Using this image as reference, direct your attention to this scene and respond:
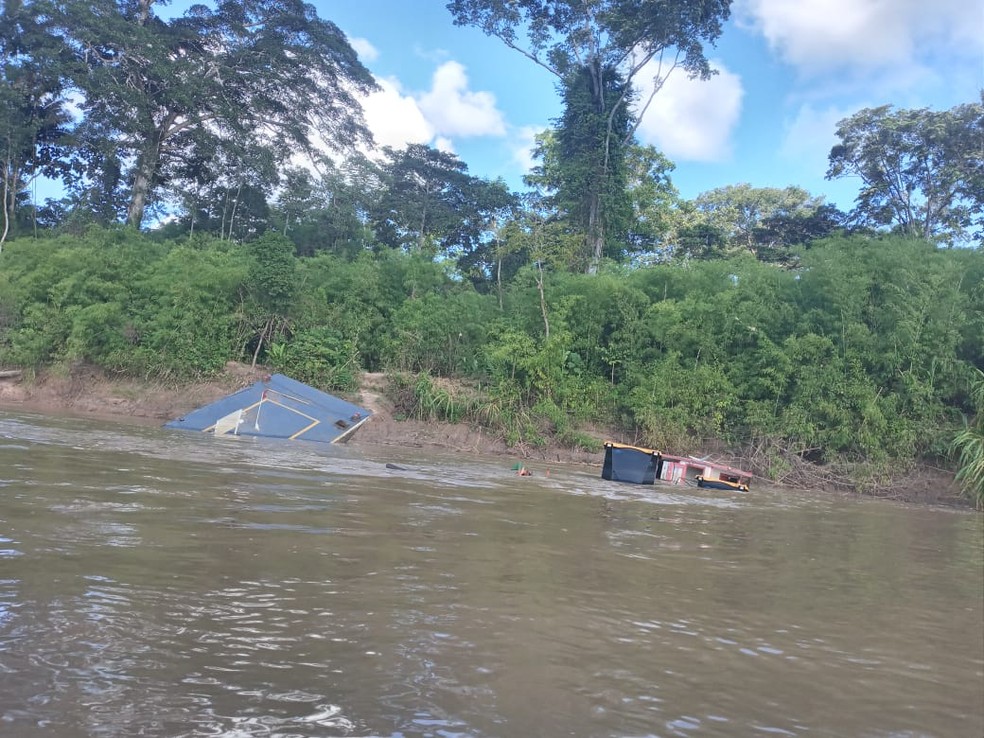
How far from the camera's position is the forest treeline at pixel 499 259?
50.1 ft

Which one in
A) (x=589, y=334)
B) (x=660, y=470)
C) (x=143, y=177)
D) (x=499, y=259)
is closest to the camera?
(x=660, y=470)

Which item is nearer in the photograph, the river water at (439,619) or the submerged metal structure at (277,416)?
the river water at (439,619)

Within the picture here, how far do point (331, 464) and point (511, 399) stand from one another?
7384 millimetres

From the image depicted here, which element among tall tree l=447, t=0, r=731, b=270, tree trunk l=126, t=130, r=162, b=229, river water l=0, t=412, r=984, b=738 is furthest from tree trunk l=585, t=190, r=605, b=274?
river water l=0, t=412, r=984, b=738

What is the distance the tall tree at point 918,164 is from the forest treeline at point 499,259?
8 centimetres

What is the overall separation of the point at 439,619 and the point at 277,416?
11383 millimetres

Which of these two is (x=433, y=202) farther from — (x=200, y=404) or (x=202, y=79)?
(x=200, y=404)

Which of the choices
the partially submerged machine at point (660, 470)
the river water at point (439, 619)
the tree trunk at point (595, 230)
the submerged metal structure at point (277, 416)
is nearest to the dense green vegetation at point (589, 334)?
the submerged metal structure at point (277, 416)

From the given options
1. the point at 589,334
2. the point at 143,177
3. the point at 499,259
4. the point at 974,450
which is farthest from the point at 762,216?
the point at 143,177

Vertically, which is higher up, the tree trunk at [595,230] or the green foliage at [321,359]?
the tree trunk at [595,230]

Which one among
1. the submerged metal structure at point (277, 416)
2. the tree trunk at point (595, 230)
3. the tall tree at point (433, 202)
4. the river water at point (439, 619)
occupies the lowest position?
the river water at point (439, 619)

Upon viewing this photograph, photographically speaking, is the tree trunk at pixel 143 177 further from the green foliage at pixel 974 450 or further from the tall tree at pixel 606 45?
the green foliage at pixel 974 450

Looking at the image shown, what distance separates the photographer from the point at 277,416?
14.5m

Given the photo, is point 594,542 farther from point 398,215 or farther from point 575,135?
point 398,215
